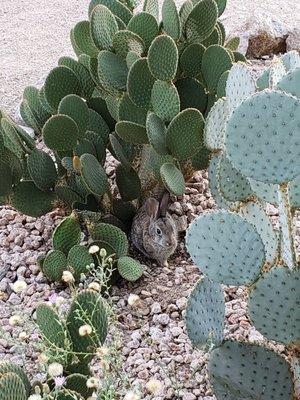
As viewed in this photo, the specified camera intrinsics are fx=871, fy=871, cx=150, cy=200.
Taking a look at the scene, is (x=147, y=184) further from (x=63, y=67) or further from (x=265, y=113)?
(x=265, y=113)

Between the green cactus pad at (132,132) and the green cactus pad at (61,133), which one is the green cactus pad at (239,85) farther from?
Answer: the green cactus pad at (61,133)

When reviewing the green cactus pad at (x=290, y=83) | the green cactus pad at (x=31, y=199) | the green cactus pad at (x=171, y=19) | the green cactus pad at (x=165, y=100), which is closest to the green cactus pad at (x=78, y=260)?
the green cactus pad at (x=31, y=199)

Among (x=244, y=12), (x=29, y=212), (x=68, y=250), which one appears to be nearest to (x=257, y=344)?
(x=68, y=250)

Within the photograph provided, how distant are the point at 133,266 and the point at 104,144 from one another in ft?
1.84

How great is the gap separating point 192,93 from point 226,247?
1309mm

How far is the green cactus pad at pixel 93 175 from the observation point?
3.04 metres

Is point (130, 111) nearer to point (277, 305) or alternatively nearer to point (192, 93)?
point (192, 93)

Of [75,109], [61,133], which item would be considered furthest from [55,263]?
[75,109]

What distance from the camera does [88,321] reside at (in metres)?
2.26

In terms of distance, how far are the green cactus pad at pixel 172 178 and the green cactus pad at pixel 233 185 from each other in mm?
530

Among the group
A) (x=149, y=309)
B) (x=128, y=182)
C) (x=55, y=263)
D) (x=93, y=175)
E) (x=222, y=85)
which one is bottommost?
(x=149, y=309)

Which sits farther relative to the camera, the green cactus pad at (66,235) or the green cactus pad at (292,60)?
the green cactus pad at (66,235)

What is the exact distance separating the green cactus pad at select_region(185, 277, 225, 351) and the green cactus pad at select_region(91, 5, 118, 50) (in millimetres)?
1292

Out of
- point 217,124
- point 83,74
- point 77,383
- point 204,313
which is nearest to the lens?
point 77,383
